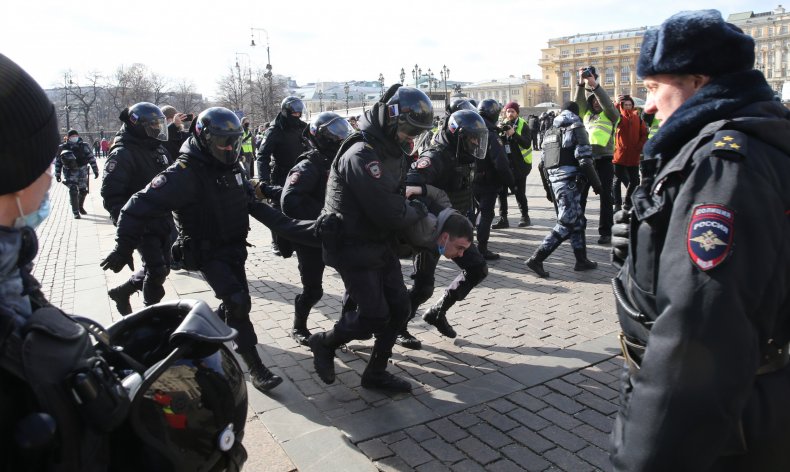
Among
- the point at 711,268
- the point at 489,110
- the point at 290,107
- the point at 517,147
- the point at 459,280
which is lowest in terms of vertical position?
the point at 459,280

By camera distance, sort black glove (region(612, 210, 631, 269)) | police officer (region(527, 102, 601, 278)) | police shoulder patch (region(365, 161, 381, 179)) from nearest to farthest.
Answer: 1. black glove (region(612, 210, 631, 269))
2. police shoulder patch (region(365, 161, 381, 179))
3. police officer (region(527, 102, 601, 278))

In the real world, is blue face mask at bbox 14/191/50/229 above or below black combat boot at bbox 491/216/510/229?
above

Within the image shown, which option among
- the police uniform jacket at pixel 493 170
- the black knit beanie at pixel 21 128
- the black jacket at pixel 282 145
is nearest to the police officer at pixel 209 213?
the black knit beanie at pixel 21 128

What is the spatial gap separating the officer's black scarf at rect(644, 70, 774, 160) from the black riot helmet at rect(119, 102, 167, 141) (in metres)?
5.54

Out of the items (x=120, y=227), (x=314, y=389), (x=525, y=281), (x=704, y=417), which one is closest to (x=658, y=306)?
(x=704, y=417)

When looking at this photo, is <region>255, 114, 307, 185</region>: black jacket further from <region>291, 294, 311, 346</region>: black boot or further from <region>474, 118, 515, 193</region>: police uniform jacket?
<region>291, 294, 311, 346</region>: black boot

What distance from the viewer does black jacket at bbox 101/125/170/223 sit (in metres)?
5.80

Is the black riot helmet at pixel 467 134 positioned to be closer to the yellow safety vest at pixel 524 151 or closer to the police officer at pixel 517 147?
the police officer at pixel 517 147

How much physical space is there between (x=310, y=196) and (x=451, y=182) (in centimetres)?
154

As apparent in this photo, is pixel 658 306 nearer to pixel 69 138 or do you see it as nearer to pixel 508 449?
pixel 508 449

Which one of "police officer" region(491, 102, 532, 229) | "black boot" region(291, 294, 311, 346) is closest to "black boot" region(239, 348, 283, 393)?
"black boot" region(291, 294, 311, 346)

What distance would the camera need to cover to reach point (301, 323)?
5.41m

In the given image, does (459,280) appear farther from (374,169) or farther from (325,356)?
(374,169)

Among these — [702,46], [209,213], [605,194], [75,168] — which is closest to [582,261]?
[605,194]
